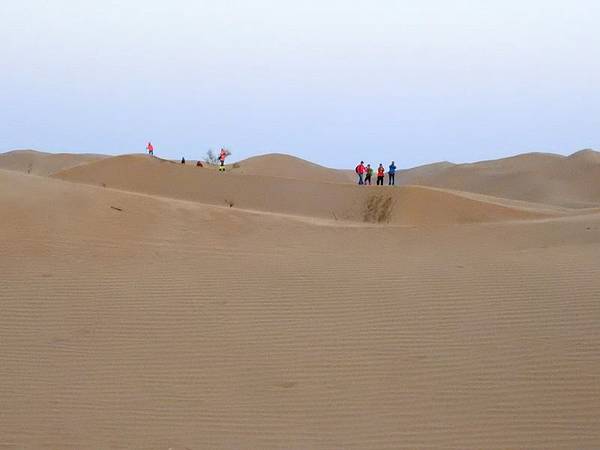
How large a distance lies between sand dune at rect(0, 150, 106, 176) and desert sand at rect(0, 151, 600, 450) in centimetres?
4344

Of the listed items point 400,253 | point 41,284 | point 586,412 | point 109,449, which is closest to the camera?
point 109,449

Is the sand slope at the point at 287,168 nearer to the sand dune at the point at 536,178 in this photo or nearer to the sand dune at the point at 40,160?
the sand dune at the point at 536,178

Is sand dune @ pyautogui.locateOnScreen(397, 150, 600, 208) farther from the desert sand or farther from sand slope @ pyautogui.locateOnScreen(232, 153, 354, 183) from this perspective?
the desert sand

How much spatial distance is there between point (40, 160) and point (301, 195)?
34.9 m

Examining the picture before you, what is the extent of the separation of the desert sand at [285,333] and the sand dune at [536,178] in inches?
1024

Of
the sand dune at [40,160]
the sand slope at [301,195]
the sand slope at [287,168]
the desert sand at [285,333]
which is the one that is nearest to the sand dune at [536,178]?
the sand slope at [287,168]

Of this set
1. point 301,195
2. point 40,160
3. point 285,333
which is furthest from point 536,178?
point 285,333

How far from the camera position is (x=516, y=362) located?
586 centimetres

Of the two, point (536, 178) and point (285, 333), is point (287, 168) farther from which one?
point (285, 333)

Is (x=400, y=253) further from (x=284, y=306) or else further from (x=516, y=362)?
(x=516, y=362)

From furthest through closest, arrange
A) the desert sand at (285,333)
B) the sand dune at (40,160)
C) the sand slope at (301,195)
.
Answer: the sand dune at (40,160) → the sand slope at (301,195) → the desert sand at (285,333)

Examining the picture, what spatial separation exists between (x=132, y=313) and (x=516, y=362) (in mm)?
3220

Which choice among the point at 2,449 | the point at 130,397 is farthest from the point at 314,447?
the point at 2,449

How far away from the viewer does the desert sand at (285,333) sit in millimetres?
5051
